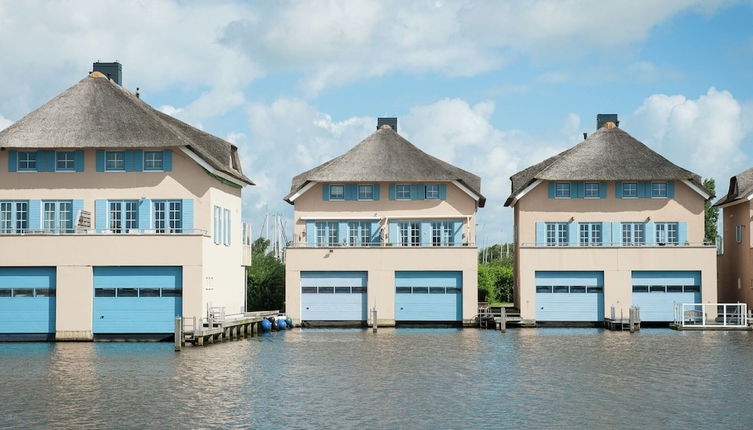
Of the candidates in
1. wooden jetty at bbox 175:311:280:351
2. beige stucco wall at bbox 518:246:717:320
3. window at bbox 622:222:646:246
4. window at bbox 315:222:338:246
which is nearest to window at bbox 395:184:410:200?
window at bbox 315:222:338:246

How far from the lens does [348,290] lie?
5538cm

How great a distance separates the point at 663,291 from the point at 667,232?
312 centimetres

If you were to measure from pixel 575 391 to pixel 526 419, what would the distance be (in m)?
4.84

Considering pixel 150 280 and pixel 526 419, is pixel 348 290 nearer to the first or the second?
pixel 150 280

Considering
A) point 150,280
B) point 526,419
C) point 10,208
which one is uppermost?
point 10,208

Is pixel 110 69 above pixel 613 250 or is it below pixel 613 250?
above

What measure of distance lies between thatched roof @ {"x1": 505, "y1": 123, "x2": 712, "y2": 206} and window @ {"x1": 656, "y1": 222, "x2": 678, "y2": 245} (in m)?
2.30

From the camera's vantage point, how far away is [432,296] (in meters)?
54.9

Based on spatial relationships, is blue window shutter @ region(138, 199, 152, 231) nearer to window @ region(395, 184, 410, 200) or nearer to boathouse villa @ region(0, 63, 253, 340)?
boathouse villa @ region(0, 63, 253, 340)

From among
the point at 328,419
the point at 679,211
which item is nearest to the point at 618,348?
the point at 679,211

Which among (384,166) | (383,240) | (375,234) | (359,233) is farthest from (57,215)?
(384,166)

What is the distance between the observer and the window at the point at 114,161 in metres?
46.9

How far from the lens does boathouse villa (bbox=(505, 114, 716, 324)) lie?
177 ft

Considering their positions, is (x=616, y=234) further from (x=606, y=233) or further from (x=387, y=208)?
(x=387, y=208)
